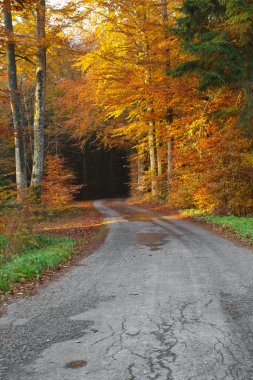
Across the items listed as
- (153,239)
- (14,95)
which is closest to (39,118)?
(14,95)

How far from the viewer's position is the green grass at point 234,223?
41.1 feet

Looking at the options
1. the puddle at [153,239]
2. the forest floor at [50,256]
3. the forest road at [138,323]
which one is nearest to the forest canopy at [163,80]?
the forest floor at [50,256]

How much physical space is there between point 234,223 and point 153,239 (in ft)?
12.3

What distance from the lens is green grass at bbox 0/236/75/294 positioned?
741cm

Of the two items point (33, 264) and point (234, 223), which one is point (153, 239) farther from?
point (33, 264)

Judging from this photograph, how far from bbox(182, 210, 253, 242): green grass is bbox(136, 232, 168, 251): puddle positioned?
8.38 feet

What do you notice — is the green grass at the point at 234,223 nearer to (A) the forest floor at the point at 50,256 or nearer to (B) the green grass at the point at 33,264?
(A) the forest floor at the point at 50,256

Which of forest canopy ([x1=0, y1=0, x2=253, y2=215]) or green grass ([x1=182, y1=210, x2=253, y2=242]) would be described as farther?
forest canopy ([x1=0, y1=0, x2=253, y2=215])

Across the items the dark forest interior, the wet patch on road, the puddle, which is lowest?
the puddle

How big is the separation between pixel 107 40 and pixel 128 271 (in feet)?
59.3

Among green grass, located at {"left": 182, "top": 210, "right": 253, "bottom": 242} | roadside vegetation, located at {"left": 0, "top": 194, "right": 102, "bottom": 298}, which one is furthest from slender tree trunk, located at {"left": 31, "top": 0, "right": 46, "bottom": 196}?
green grass, located at {"left": 182, "top": 210, "right": 253, "bottom": 242}

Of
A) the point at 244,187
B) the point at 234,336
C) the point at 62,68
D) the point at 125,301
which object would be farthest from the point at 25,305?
the point at 62,68

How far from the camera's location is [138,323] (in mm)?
4941

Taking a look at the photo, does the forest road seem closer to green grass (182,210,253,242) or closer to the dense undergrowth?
the dense undergrowth
